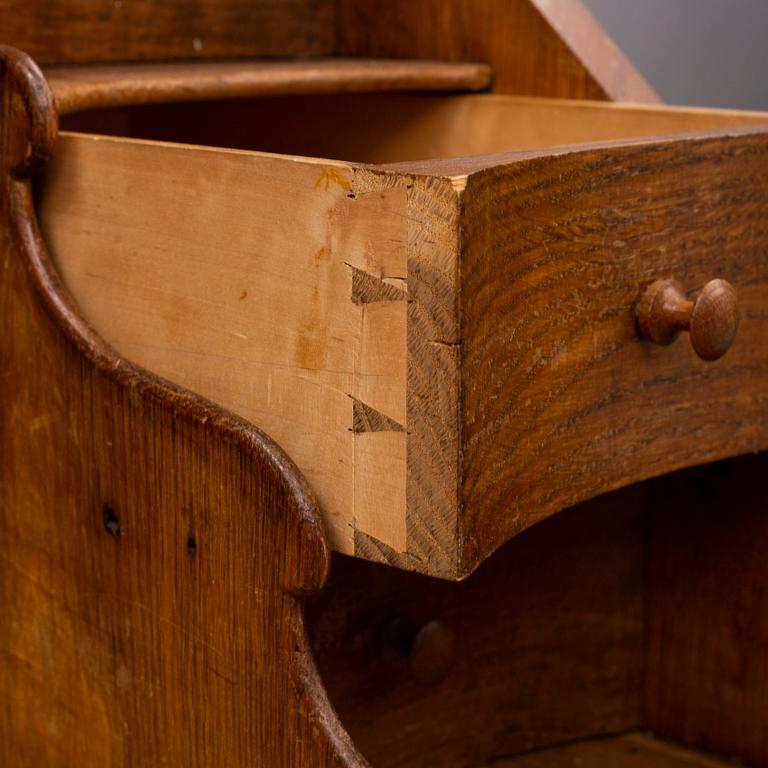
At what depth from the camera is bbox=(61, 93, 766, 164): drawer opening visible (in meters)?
1.08

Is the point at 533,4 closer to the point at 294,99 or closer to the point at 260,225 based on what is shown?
the point at 294,99

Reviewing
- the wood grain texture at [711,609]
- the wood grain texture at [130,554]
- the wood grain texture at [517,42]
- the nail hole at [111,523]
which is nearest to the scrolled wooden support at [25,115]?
the wood grain texture at [130,554]

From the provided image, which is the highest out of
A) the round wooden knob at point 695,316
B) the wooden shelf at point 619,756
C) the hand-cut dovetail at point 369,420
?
the round wooden knob at point 695,316

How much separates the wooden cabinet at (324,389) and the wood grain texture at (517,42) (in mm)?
22

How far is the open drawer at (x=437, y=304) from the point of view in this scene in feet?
2.18

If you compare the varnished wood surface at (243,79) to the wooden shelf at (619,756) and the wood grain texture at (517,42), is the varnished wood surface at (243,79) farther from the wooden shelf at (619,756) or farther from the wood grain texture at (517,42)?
the wooden shelf at (619,756)

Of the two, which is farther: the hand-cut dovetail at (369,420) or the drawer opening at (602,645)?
the drawer opening at (602,645)

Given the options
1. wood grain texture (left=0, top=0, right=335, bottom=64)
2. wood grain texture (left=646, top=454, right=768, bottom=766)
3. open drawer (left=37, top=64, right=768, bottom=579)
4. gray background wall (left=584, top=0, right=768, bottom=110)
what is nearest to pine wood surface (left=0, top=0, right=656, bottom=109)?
wood grain texture (left=0, top=0, right=335, bottom=64)

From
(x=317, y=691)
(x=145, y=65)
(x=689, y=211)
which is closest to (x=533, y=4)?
(x=145, y=65)

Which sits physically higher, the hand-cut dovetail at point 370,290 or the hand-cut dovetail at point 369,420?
the hand-cut dovetail at point 370,290

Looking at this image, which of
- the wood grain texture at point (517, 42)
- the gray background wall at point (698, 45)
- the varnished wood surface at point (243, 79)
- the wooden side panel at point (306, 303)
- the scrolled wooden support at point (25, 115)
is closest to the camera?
the wooden side panel at point (306, 303)

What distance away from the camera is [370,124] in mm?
1180

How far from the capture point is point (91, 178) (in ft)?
2.66

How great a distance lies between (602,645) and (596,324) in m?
0.52
